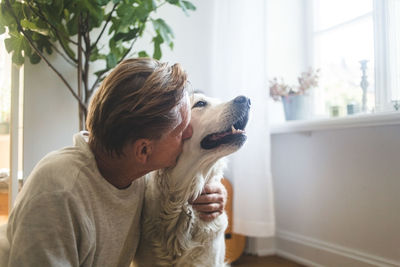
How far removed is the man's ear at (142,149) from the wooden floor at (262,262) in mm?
1418

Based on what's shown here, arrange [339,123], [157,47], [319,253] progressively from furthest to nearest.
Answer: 1. [319,253]
2. [339,123]
3. [157,47]

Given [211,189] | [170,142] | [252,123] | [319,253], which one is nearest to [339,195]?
[319,253]

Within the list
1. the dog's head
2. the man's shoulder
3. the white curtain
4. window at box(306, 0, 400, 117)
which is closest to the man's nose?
the dog's head

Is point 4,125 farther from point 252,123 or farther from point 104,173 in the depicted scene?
point 252,123

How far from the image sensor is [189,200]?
1.01m

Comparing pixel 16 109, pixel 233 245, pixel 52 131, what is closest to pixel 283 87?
pixel 233 245

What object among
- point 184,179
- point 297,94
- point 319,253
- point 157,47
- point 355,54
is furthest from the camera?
point 297,94

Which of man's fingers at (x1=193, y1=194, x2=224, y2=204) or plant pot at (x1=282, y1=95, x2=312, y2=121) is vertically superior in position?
plant pot at (x1=282, y1=95, x2=312, y2=121)

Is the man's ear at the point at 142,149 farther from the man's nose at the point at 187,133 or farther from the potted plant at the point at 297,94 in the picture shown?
the potted plant at the point at 297,94

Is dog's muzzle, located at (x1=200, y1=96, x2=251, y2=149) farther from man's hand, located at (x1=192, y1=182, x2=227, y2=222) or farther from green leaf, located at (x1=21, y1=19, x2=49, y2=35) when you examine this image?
green leaf, located at (x1=21, y1=19, x2=49, y2=35)

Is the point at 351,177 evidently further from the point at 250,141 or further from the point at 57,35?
the point at 57,35

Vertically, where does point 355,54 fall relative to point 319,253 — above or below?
above

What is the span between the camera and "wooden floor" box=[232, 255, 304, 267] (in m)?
1.95

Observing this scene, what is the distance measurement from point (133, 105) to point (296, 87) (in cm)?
165
